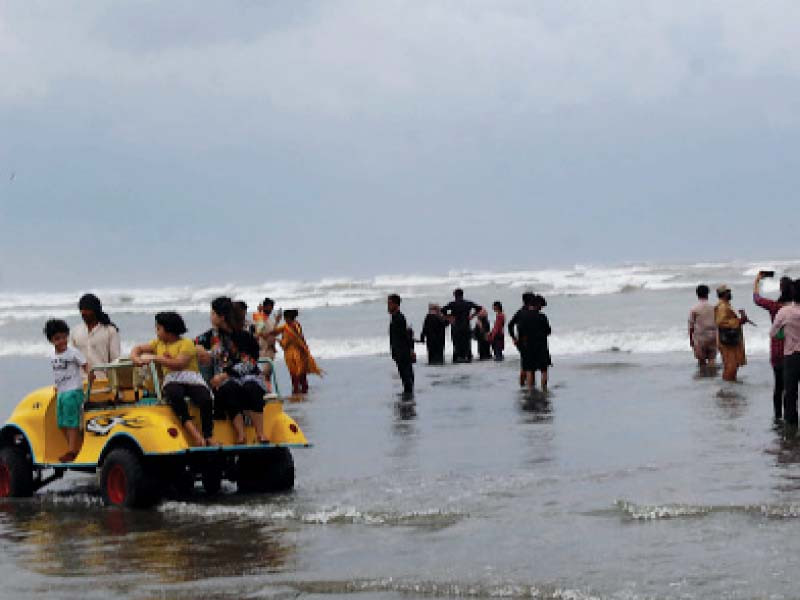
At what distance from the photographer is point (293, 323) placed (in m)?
25.4

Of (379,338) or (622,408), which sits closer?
(622,408)

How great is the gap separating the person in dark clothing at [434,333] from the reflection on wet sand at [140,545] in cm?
2011

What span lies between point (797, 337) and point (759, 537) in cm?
661

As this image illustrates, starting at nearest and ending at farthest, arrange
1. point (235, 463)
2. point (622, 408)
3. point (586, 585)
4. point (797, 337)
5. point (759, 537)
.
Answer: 1. point (586, 585)
2. point (759, 537)
3. point (235, 463)
4. point (797, 337)
5. point (622, 408)

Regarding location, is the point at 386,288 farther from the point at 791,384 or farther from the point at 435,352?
the point at 791,384

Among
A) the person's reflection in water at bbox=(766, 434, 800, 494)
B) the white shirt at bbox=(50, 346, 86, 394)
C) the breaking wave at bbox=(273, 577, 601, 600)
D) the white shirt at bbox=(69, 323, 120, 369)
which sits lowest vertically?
the breaking wave at bbox=(273, 577, 601, 600)

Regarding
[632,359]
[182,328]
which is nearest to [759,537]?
[182,328]

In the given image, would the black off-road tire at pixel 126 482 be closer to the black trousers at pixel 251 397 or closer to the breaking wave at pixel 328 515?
the breaking wave at pixel 328 515

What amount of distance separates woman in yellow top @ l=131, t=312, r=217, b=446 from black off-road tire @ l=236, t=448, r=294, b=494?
76cm

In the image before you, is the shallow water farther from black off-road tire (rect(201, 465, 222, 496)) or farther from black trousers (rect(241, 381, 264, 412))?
black trousers (rect(241, 381, 264, 412))

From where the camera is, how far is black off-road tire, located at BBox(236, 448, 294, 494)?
42.8 ft

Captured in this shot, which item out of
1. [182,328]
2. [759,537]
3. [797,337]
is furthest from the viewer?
[797,337]

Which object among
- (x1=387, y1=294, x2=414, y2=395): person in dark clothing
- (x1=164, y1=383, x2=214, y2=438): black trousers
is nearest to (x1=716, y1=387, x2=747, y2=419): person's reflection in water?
(x1=387, y1=294, x2=414, y2=395): person in dark clothing

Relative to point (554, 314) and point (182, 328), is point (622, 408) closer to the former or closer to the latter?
point (182, 328)
